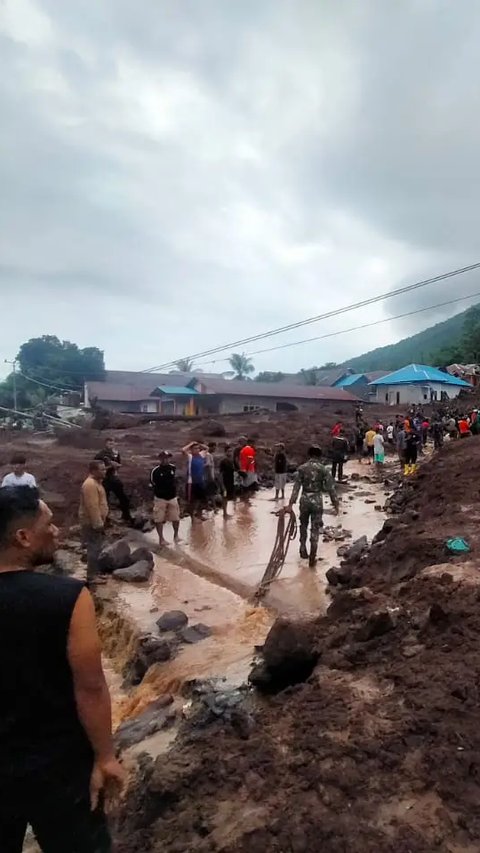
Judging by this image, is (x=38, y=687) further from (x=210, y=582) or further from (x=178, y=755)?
(x=210, y=582)

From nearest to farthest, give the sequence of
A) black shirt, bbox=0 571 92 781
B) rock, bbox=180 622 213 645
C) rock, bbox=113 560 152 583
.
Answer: black shirt, bbox=0 571 92 781, rock, bbox=180 622 213 645, rock, bbox=113 560 152 583

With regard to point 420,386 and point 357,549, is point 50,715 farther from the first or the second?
point 420,386

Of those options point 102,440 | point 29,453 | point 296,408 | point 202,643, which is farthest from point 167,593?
point 296,408

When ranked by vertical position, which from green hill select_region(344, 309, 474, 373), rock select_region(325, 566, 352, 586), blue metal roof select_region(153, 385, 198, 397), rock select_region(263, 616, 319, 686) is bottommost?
rock select_region(325, 566, 352, 586)

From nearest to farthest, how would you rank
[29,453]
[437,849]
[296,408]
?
[437,849] < [29,453] < [296,408]

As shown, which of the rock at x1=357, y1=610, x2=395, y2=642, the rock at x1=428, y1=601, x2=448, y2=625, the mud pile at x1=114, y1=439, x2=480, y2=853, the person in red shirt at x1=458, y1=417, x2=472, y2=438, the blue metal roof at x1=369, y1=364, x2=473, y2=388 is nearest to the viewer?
the mud pile at x1=114, y1=439, x2=480, y2=853

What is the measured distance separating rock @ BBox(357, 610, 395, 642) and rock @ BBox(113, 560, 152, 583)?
5.49 metres

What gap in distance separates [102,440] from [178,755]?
2469 centimetres

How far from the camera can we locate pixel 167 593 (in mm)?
9305

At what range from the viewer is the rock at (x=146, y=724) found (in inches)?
199

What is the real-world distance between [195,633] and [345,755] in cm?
409

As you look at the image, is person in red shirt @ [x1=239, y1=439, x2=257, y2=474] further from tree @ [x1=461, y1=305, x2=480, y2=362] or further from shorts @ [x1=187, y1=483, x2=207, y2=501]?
tree @ [x1=461, y1=305, x2=480, y2=362]

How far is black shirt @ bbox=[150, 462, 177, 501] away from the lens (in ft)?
37.3

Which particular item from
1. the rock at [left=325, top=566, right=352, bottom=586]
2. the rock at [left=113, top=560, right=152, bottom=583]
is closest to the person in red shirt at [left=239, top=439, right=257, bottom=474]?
the rock at [left=113, top=560, right=152, bottom=583]
